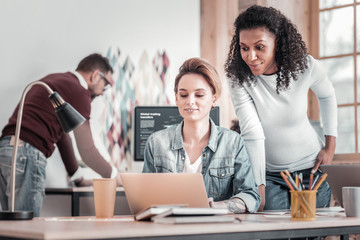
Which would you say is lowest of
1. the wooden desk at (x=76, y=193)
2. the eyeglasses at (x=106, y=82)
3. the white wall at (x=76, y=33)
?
the wooden desk at (x=76, y=193)

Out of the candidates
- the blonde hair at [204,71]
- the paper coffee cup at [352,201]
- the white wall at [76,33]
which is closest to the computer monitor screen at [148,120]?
the white wall at [76,33]

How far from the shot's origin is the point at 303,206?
66.3 inches

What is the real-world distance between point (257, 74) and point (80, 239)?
1.49 metres

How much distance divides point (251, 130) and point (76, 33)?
230cm

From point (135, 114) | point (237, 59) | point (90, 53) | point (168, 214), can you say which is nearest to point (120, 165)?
point (135, 114)

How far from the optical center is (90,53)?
14.3 feet

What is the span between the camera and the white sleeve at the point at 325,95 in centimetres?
252

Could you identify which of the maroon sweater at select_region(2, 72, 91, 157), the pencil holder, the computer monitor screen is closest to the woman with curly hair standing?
the pencil holder

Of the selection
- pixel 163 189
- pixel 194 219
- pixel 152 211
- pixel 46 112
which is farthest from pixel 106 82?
pixel 194 219

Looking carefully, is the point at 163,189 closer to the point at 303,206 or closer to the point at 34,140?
the point at 303,206

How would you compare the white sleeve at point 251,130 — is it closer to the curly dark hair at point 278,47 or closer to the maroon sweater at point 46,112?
the curly dark hair at point 278,47

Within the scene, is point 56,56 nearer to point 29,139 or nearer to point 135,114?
point 135,114

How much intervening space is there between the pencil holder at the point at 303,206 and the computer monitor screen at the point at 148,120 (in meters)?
2.71

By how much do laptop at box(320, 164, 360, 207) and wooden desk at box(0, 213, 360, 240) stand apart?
0.28 metres
